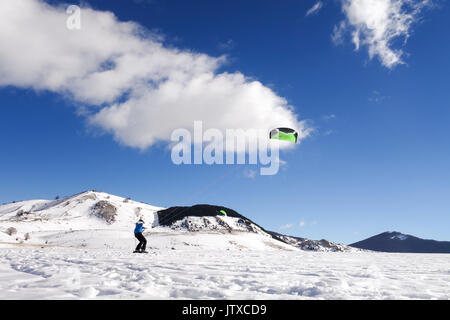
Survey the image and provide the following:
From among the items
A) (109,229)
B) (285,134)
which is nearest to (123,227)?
(109,229)

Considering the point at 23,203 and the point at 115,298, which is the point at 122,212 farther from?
the point at 115,298

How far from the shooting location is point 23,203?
410ft

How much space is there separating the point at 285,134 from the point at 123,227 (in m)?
66.1

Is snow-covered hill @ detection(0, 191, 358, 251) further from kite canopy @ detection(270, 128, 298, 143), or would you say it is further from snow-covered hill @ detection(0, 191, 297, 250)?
kite canopy @ detection(270, 128, 298, 143)

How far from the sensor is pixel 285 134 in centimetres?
3344

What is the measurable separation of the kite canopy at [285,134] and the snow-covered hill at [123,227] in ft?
67.1

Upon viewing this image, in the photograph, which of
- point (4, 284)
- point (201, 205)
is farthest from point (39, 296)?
point (201, 205)

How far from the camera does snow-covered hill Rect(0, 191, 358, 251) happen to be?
50750 mm

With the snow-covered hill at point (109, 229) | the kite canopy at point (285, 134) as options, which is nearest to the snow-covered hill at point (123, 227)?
the snow-covered hill at point (109, 229)

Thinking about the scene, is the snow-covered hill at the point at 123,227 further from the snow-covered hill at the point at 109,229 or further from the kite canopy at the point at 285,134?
the kite canopy at the point at 285,134

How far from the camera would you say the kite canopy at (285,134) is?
32750 millimetres

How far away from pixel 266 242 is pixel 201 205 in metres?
32.9

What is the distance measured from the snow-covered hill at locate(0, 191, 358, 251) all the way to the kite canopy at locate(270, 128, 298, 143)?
2045 centimetres

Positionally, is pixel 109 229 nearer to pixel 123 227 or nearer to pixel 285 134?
pixel 123 227
